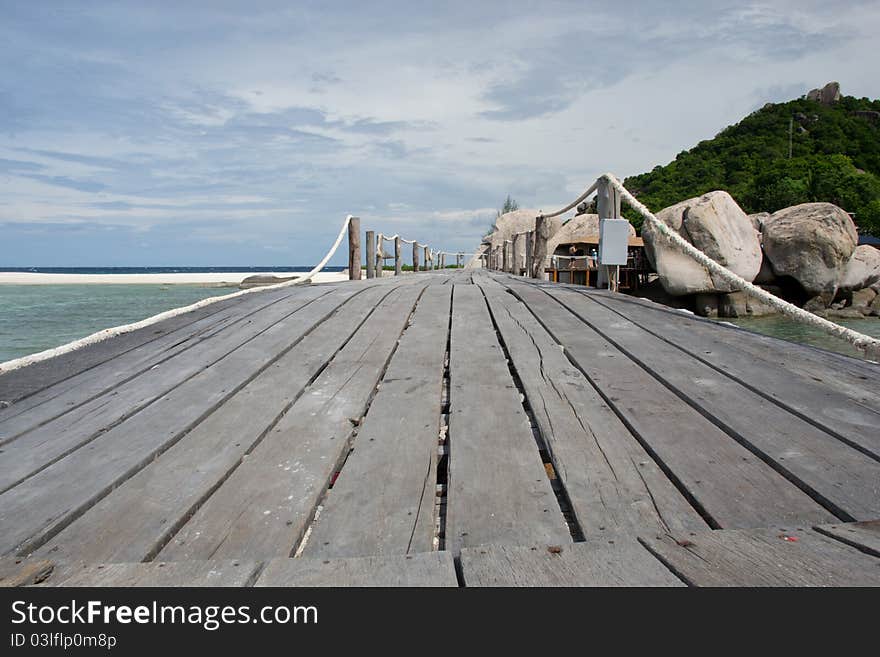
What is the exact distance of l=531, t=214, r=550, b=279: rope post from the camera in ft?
38.9

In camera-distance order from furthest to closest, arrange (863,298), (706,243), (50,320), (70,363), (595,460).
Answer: (863,298)
(706,243)
(50,320)
(70,363)
(595,460)

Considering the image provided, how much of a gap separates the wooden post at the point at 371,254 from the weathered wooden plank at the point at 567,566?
11.0 metres

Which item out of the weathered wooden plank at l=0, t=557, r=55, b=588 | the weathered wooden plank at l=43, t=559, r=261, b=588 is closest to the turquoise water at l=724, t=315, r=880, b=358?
the weathered wooden plank at l=43, t=559, r=261, b=588

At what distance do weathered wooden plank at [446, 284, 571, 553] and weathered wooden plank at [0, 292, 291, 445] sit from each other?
1.58 metres

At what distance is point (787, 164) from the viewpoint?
1871 inches

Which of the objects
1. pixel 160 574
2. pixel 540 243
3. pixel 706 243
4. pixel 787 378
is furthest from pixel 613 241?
pixel 706 243

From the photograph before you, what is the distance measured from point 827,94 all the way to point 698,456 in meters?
93.0

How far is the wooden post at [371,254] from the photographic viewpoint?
12.2 meters

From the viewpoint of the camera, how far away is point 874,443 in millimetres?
2014

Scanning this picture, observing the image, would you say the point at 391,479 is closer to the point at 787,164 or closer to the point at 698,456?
the point at 698,456

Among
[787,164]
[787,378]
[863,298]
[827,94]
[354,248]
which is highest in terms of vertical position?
[827,94]
